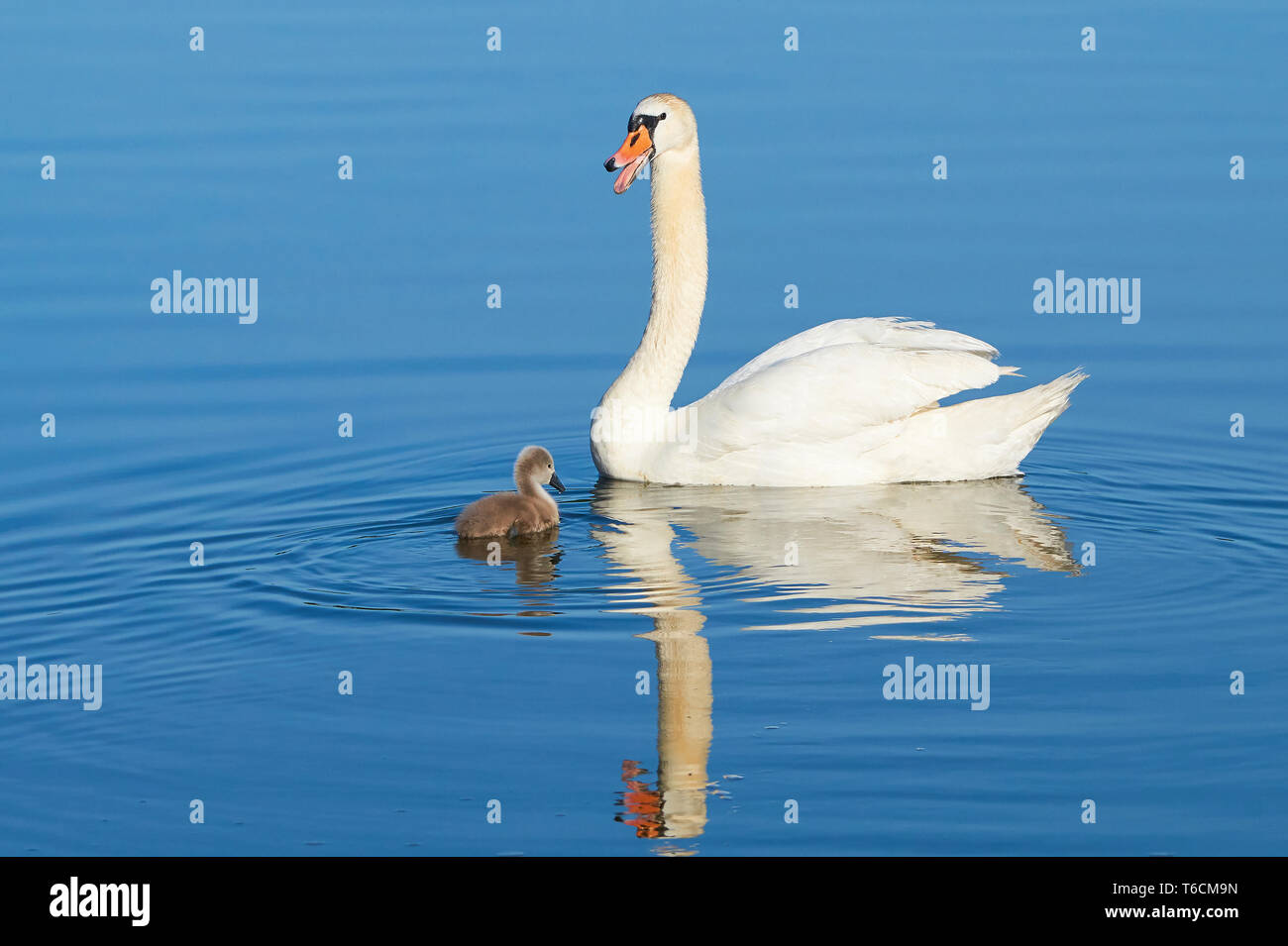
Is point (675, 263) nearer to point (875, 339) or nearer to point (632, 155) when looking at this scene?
point (632, 155)

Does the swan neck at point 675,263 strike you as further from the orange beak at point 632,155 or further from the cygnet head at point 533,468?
the cygnet head at point 533,468

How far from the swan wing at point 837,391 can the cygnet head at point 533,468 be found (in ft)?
4.07

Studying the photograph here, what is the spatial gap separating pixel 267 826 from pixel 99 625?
297 cm

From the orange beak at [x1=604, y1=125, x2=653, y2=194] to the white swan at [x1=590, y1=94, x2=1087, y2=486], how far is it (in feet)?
5.33

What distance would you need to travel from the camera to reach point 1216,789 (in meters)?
7.90

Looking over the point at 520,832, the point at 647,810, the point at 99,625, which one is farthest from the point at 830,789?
the point at 99,625

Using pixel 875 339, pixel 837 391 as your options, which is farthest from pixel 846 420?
pixel 875 339

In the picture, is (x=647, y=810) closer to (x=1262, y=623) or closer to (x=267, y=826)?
(x=267, y=826)

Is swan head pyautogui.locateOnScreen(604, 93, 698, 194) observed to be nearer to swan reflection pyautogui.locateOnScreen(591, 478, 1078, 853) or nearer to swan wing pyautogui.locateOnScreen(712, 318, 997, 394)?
swan wing pyautogui.locateOnScreen(712, 318, 997, 394)

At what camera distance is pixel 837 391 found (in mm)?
12711

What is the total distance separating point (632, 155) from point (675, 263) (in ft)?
2.87

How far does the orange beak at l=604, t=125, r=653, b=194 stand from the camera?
1362 cm

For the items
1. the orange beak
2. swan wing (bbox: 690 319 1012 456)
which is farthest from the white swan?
the orange beak

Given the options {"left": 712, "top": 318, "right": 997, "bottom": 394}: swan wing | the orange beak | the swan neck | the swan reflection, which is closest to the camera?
the swan reflection
